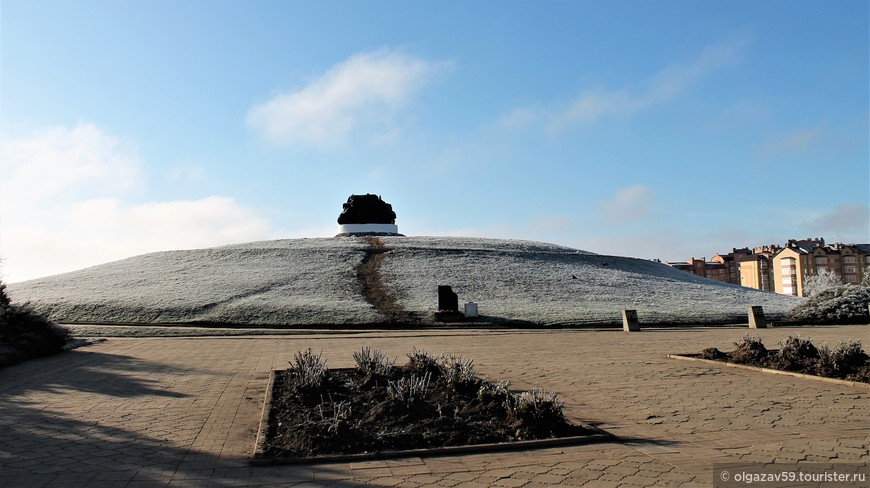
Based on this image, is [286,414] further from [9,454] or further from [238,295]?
[238,295]

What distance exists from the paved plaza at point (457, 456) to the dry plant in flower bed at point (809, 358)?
0.56 metres

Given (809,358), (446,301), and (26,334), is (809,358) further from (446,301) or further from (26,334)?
(446,301)

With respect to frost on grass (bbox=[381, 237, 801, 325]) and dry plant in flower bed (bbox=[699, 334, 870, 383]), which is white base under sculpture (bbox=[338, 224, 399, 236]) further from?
dry plant in flower bed (bbox=[699, 334, 870, 383])

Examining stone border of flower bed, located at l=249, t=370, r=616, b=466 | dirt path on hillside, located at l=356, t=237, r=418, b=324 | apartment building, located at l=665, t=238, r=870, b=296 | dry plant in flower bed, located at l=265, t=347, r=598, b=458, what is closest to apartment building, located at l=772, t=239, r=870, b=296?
apartment building, located at l=665, t=238, r=870, b=296

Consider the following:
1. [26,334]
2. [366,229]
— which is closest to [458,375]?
[26,334]

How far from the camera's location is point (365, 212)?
205ft

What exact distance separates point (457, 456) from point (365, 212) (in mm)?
56977

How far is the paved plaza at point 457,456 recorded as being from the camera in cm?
543

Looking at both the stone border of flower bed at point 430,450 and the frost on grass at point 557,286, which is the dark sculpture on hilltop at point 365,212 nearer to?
the frost on grass at point 557,286

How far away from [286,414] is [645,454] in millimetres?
3951

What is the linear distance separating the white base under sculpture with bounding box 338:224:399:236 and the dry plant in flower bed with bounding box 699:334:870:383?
49489 mm

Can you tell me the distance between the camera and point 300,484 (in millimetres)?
5172

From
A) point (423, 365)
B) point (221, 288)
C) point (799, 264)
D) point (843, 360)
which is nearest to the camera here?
point (423, 365)

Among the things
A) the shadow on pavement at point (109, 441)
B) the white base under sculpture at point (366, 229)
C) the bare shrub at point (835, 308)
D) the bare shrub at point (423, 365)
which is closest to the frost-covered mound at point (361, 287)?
the bare shrub at point (835, 308)
